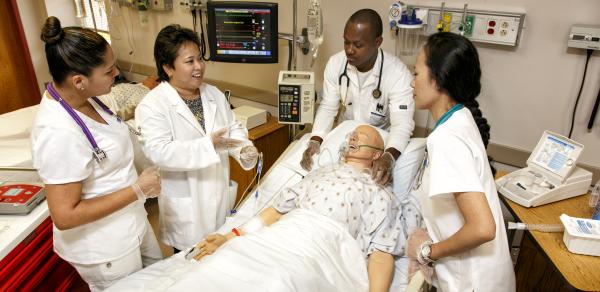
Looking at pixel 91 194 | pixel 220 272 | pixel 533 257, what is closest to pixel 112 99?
pixel 91 194

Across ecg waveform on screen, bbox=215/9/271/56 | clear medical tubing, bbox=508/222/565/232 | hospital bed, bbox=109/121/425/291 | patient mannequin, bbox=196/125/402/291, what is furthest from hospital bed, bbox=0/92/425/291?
ecg waveform on screen, bbox=215/9/271/56

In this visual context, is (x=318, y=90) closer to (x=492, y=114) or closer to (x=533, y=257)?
(x=492, y=114)

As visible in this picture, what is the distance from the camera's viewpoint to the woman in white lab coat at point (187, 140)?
1711 millimetres

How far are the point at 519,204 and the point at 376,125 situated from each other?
0.83m

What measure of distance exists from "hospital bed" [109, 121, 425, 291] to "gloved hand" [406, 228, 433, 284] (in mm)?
40

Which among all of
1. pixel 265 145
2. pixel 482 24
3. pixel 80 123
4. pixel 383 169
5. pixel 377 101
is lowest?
pixel 265 145

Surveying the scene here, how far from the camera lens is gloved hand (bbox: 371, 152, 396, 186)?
6.15 feet

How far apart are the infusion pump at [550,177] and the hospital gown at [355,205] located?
0.52 meters

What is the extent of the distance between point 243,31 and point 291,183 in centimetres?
103

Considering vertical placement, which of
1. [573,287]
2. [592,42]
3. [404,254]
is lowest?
[404,254]

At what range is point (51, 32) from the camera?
1.22 meters

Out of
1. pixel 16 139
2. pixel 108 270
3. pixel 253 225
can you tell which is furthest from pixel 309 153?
pixel 16 139

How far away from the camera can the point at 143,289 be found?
1400 millimetres

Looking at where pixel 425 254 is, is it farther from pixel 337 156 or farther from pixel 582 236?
pixel 337 156
